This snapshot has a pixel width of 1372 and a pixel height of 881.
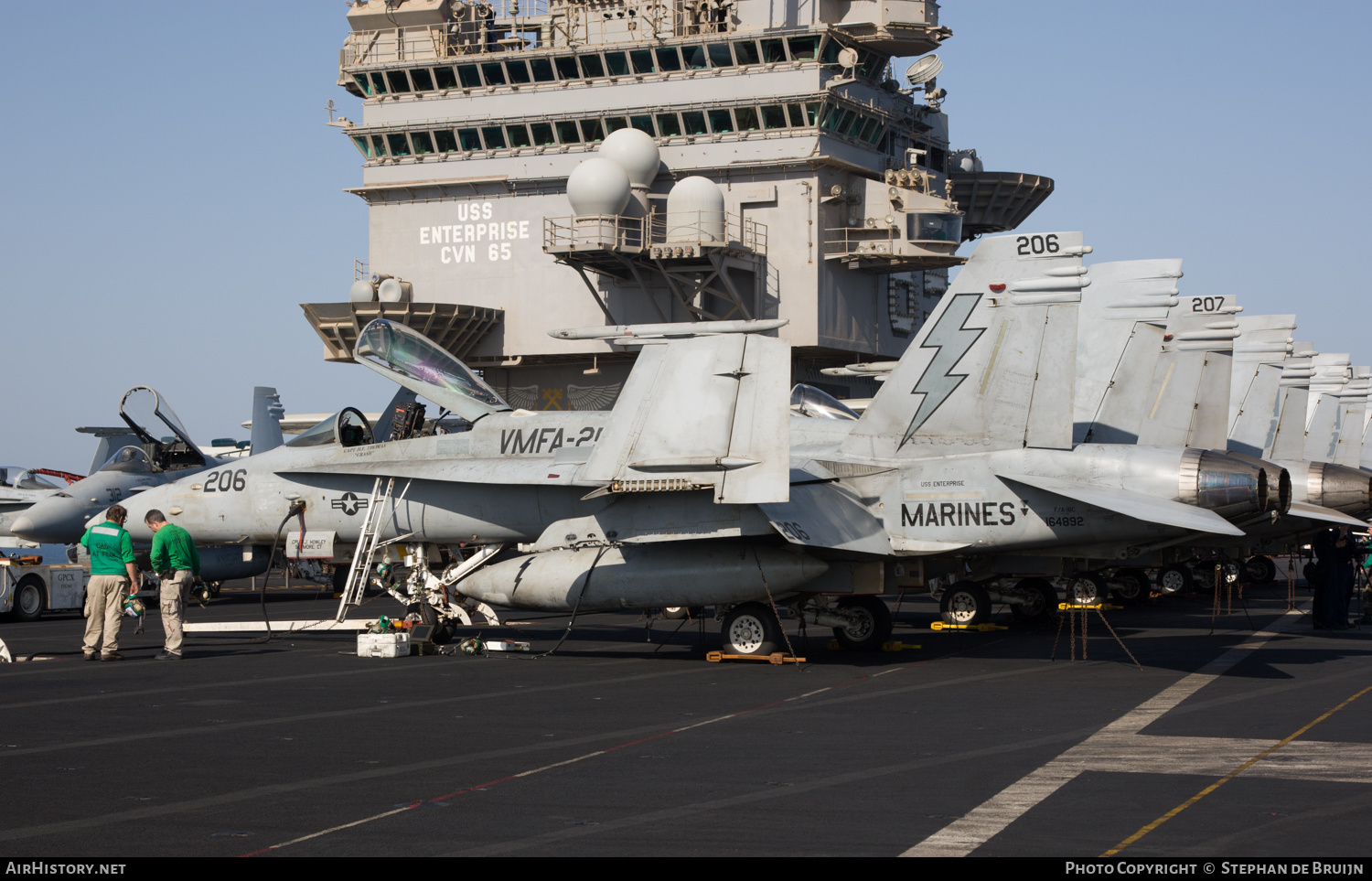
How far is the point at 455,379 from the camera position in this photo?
1652 cm

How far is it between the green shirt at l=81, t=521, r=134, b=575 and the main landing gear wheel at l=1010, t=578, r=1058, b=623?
13.3m

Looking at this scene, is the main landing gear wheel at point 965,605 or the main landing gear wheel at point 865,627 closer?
the main landing gear wheel at point 865,627

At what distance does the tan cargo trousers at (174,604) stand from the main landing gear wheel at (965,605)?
10680 millimetres

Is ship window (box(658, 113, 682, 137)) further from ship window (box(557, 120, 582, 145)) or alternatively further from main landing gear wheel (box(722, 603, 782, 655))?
main landing gear wheel (box(722, 603, 782, 655))

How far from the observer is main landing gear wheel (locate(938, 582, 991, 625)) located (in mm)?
19000

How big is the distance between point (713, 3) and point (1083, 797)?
35.3 meters

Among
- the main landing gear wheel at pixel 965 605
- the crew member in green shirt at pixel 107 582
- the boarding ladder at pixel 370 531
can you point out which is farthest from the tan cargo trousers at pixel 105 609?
the main landing gear wheel at pixel 965 605

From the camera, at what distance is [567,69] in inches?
1559

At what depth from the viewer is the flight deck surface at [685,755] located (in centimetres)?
614

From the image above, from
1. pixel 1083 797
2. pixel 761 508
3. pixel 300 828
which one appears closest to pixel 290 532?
pixel 761 508

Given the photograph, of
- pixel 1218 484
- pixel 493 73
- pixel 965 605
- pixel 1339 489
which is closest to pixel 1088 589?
pixel 965 605

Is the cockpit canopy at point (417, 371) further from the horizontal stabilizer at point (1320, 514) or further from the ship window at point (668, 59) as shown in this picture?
the ship window at point (668, 59)

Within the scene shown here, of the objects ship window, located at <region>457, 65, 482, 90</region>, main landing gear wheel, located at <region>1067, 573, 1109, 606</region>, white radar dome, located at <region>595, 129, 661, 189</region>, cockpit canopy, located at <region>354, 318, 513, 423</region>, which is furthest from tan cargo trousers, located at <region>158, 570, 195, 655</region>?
ship window, located at <region>457, 65, 482, 90</region>
